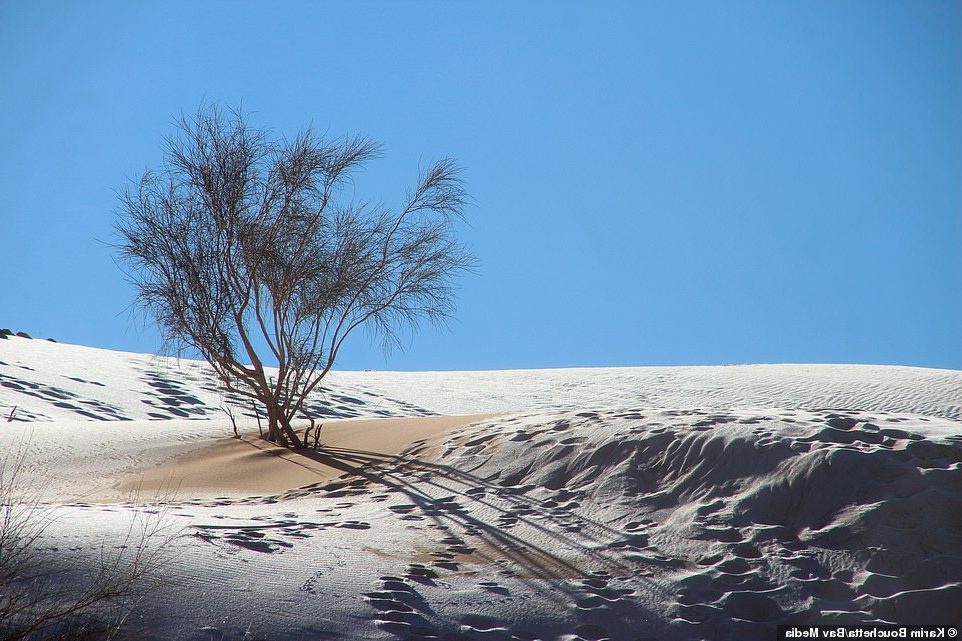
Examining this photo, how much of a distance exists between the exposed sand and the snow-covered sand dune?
6 centimetres

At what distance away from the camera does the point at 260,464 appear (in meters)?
10.6

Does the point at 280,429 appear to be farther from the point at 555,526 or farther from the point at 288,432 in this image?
the point at 555,526

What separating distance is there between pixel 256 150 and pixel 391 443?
444cm

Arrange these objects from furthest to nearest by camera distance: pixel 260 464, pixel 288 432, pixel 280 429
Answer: pixel 280 429 → pixel 288 432 → pixel 260 464

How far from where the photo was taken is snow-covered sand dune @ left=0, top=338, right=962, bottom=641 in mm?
4957

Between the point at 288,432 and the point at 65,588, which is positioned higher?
the point at 288,432

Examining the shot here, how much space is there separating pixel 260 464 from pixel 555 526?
516cm

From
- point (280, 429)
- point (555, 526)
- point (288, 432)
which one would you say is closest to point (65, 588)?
point (555, 526)

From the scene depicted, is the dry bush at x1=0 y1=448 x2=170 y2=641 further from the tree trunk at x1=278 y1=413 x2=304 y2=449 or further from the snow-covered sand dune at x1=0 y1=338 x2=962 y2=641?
the tree trunk at x1=278 y1=413 x2=304 y2=449

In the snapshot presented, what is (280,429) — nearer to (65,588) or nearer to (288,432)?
(288,432)

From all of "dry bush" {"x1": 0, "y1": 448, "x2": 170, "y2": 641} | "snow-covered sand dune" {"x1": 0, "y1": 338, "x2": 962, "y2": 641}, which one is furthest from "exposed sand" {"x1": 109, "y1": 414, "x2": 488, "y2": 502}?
"dry bush" {"x1": 0, "y1": 448, "x2": 170, "y2": 641}

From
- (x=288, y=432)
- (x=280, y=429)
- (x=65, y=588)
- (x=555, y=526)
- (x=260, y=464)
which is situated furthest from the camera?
(x=280, y=429)

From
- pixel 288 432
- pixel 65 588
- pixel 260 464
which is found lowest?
pixel 65 588

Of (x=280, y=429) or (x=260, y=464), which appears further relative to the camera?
(x=280, y=429)
